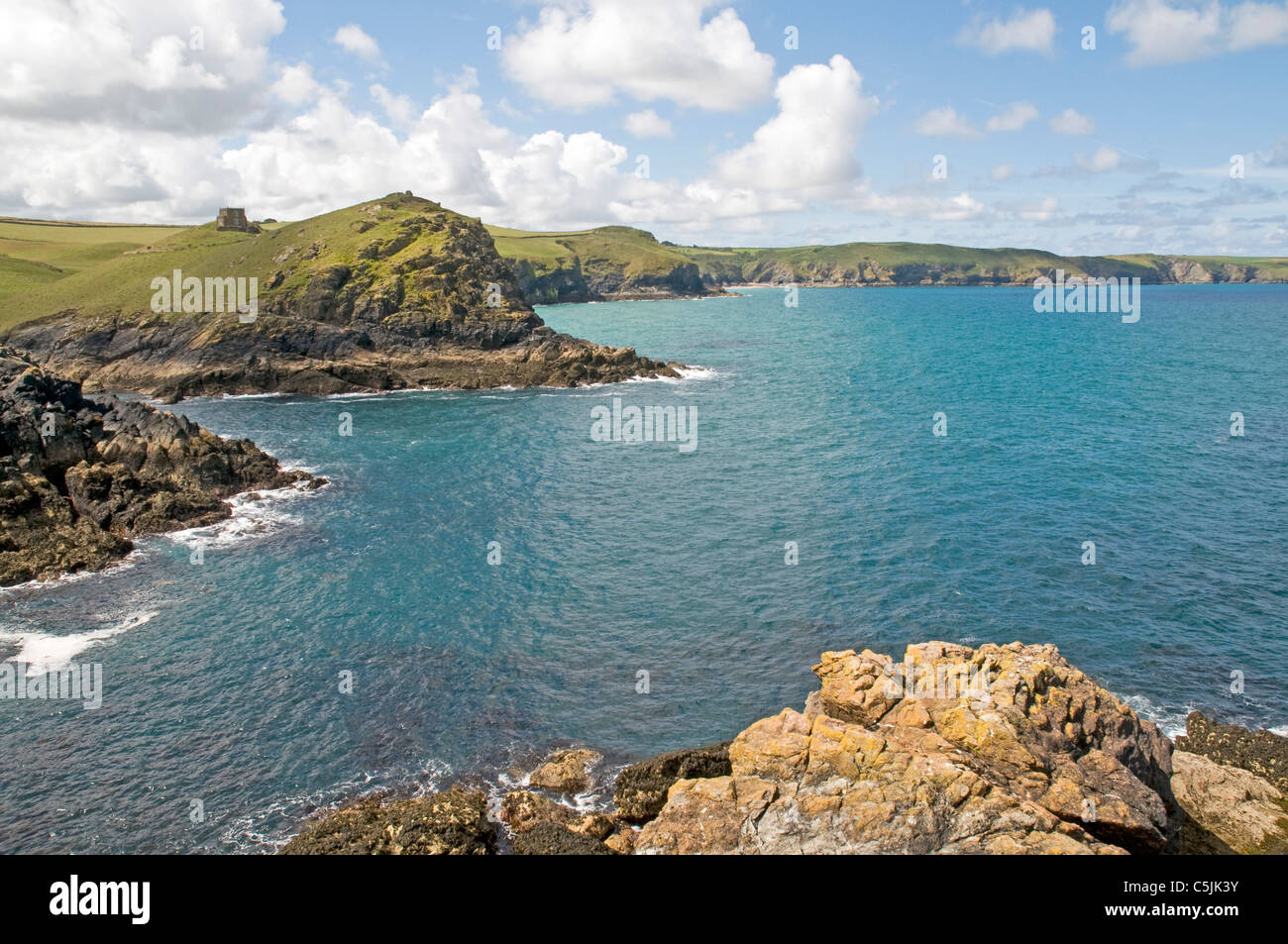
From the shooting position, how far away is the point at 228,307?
396 feet

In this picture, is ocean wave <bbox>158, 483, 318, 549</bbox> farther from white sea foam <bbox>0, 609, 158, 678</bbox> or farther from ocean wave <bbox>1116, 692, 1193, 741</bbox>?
ocean wave <bbox>1116, 692, 1193, 741</bbox>

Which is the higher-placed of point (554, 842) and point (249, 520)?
point (249, 520)

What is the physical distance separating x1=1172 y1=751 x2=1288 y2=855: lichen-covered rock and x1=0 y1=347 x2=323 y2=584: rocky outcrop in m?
55.6

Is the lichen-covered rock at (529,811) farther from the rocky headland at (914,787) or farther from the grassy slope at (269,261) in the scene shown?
the grassy slope at (269,261)

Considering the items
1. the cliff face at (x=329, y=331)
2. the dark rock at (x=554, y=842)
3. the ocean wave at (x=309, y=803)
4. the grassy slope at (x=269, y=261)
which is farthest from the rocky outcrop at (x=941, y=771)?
the grassy slope at (x=269, y=261)

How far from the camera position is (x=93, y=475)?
55812 mm

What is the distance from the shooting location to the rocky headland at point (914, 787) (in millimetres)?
21375

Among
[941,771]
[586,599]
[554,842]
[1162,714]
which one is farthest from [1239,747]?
[586,599]

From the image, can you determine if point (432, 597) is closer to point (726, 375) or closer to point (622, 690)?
point (622, 690)

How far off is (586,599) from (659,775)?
16493mm

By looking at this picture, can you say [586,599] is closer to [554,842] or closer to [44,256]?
[554,842]

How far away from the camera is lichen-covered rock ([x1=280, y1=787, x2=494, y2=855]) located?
24797 mm

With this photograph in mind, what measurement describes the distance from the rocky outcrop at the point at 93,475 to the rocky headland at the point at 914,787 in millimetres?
34102
